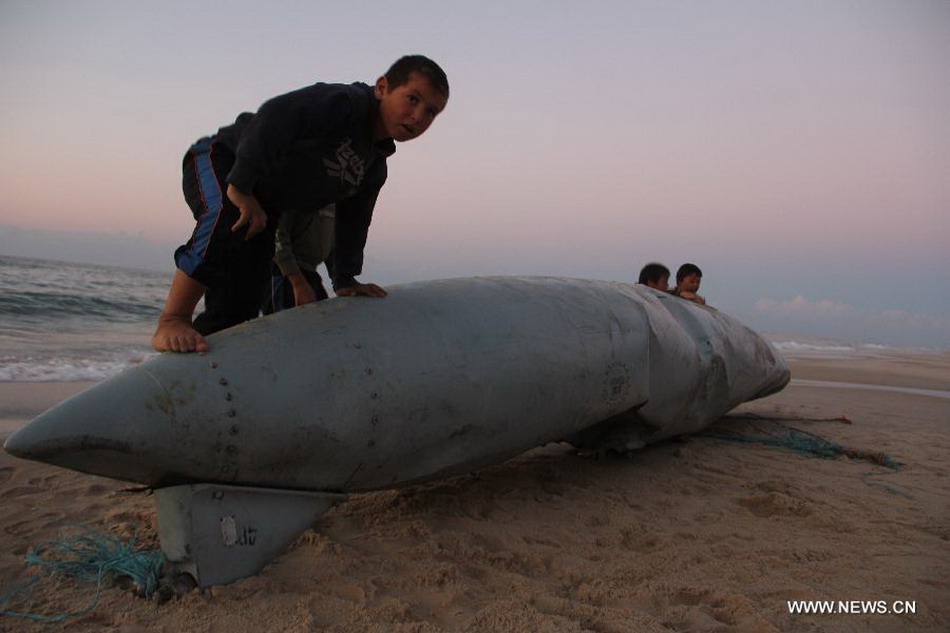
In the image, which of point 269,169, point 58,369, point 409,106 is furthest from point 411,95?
point 58,369

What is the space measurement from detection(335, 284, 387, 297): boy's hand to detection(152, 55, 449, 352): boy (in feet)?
0.04

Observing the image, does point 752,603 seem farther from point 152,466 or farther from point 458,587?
point 152,466

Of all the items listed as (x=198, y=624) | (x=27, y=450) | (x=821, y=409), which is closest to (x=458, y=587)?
(x=198, y=624)

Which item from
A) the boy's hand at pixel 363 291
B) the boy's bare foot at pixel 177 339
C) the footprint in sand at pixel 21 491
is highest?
the boy's hand at pixel 363 291

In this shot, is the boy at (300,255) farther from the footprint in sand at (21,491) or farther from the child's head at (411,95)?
the footprint in sand at (21,491)

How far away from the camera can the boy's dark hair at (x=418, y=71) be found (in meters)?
2.51

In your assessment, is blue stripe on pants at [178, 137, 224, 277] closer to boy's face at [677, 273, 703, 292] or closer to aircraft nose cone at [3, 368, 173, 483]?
aircraft nose cone at [3, 368, 173, 483]

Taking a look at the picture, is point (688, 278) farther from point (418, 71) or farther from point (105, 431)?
point (105, 431)

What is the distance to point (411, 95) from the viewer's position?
2502 millimetres

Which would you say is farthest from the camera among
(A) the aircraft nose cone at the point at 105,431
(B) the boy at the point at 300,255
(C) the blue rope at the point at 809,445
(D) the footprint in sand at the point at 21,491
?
(C) the blue rope at the point at 809,445

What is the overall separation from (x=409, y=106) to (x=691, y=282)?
5.05 m

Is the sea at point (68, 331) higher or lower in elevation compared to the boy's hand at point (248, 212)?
lower

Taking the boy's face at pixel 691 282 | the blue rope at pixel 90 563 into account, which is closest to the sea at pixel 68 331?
the blue rope at pixel 90 563

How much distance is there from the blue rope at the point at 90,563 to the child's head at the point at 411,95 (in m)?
1.76
